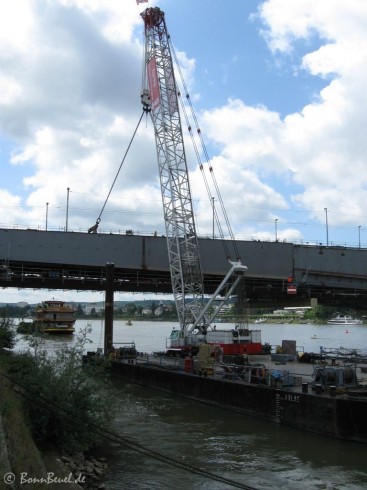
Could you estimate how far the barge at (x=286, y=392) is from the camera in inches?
848

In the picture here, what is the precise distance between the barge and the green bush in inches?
357

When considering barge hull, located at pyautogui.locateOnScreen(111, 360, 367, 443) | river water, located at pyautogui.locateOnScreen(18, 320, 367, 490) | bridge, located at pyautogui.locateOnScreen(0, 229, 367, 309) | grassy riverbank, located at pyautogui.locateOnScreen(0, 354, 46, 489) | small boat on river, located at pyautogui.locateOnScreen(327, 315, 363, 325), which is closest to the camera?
grassy riverbank, located at pyautogui.locateOnScreen(0, 354, 46, 489)

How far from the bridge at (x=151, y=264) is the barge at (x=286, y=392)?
75.3 feet

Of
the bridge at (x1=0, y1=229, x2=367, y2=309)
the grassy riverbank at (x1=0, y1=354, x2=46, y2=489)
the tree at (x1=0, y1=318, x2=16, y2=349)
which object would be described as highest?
the bridge at (x1=0, y1=229, x2=367, y2=309)

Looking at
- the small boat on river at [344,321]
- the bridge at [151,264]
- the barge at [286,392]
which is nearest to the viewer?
the barge at [286,392]

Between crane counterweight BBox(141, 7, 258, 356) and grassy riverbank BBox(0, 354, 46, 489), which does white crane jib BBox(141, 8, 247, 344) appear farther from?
grassy riverbank BBox(0, 354, 46, 489)

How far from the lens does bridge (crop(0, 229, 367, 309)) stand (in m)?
57.0

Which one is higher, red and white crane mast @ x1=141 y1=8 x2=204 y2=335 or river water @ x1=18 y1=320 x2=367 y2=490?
red and white crane mast @ x1=141 y1=8 x2=204 y2=335

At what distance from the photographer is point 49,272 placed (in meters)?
61.8

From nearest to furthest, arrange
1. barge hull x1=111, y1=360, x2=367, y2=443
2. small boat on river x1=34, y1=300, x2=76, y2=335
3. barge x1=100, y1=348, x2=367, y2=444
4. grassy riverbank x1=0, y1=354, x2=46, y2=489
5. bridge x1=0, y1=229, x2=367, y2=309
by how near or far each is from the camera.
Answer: grassy riverbank x1=0, y1=354, x2=46, y2=489 < barge hull x1=111, y1=360, x2=367, y2=443 < barge x1=100, y1=348, x2=367, y2=444 < bridge x1=0, y1=229, x2=367, y2=309 < small boat on river x1=34, y1=300, x2=76, y2=335

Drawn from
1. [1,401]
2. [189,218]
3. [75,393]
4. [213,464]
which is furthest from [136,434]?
[189,218]

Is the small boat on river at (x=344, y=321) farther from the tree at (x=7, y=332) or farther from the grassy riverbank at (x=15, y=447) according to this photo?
the grassy riverbank at (x=15, y=447)

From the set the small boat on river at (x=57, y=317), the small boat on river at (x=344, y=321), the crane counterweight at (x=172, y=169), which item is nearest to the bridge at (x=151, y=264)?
the crane counterweight at (x=172, y=169)

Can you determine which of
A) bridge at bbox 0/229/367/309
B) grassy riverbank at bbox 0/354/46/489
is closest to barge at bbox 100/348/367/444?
grassy riverbank at bbox 0/354/46/489
